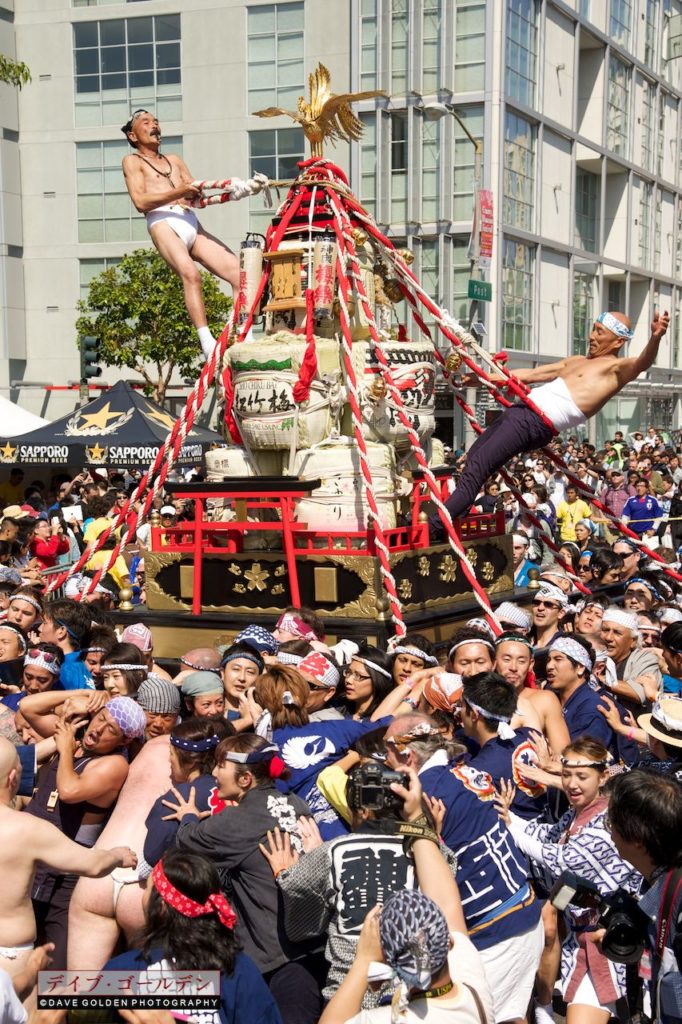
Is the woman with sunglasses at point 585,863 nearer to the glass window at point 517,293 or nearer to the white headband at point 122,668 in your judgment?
the white headband at point 122,668

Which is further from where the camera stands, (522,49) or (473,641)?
(522,49)

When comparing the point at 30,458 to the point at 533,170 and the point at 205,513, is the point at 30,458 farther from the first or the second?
the point at 533,170

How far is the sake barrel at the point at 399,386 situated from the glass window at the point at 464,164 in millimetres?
20474

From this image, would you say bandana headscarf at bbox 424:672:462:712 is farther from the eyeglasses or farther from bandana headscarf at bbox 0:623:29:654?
bandana headscarf at bbox 0:623:29:654

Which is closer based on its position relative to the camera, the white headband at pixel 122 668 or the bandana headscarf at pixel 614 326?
the white headband at pixel 122 668

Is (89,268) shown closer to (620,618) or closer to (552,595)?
(552,595)

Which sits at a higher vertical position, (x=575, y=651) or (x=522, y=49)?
(x=522, y=49)

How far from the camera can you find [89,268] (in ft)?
108

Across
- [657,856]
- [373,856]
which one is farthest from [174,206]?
[657,856]

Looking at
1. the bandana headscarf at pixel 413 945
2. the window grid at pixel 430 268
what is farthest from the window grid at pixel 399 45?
the bandana headscarf at pixel 413 945

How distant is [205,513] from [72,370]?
24.4 m

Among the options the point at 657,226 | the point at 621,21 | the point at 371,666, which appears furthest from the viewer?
the point at 657,226

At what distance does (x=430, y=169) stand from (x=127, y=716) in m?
27.0

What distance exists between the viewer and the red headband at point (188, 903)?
3230 mm
